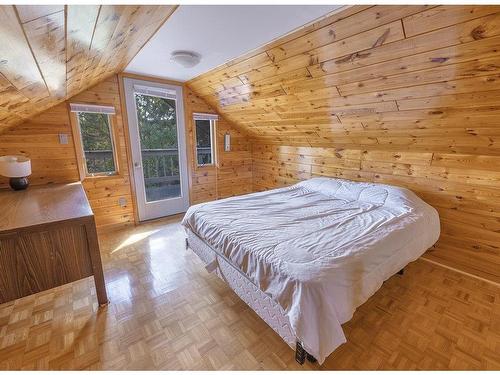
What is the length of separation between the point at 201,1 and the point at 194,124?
2471mm

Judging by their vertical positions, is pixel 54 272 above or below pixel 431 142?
below

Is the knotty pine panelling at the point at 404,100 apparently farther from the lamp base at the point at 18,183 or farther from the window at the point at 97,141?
the lamp base at the point at 18,183

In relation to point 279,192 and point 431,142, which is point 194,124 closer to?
point 279,192

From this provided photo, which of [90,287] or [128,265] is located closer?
[90,287]

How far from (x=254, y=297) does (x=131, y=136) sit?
285 centimetres

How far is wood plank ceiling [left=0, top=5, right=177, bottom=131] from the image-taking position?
2.68ft

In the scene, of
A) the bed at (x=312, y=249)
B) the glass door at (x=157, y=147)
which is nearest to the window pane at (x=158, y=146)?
the glass door at (x=157, y=147)

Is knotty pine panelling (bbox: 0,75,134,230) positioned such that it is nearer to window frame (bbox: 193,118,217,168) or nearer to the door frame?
the door frame

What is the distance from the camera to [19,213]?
1.76 metres

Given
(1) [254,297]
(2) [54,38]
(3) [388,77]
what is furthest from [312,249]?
(2) [54,38]

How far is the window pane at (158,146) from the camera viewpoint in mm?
3471

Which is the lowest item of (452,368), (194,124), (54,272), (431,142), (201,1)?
(452,368)

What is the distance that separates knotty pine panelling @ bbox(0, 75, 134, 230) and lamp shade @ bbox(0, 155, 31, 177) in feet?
0.76

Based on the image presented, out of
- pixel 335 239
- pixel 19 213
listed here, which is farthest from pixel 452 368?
pixel 19 213
